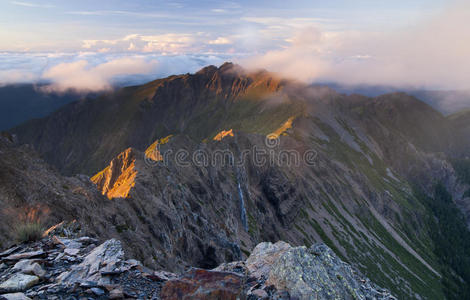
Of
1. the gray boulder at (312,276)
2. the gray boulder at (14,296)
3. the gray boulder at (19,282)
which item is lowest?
the gray boulder at (312,276)

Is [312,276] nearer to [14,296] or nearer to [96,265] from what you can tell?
[96,265]

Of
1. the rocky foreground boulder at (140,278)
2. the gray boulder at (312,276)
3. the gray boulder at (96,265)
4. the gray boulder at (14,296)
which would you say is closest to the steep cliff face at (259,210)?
the gray boulder at (96,265)

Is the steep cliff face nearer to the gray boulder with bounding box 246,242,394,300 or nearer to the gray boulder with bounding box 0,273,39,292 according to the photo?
the gray boulder with bounding box 0,273,39,292

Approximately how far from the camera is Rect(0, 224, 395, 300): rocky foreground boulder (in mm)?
12000

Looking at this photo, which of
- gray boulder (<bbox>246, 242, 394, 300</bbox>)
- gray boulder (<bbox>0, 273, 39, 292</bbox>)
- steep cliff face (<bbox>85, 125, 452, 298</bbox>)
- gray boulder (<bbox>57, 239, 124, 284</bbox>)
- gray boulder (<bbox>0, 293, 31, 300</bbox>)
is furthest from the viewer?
steep cliff face (<bbox>85, 125, 452, 298</bbox>)

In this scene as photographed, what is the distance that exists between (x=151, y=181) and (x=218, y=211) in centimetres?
2680

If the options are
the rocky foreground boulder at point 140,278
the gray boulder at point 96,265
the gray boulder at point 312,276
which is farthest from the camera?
the gray boulder at point 312,276

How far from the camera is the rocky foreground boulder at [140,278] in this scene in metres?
12.0

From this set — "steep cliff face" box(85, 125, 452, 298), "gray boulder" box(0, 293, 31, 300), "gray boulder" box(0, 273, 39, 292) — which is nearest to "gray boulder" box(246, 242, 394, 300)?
"gray boulder" box(0, 293, 31, 300)

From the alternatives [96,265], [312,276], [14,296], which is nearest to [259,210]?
[312,276]

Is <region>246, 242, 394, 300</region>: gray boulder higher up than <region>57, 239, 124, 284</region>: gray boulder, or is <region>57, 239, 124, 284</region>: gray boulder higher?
<region>57, 239, 124, 284</region>: gray boulder

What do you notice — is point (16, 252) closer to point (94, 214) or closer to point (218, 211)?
point (94, 214)

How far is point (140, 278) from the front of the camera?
45.3ft

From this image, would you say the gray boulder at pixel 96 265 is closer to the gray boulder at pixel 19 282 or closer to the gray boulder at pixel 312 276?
the gray boulder at pixel 19 282
